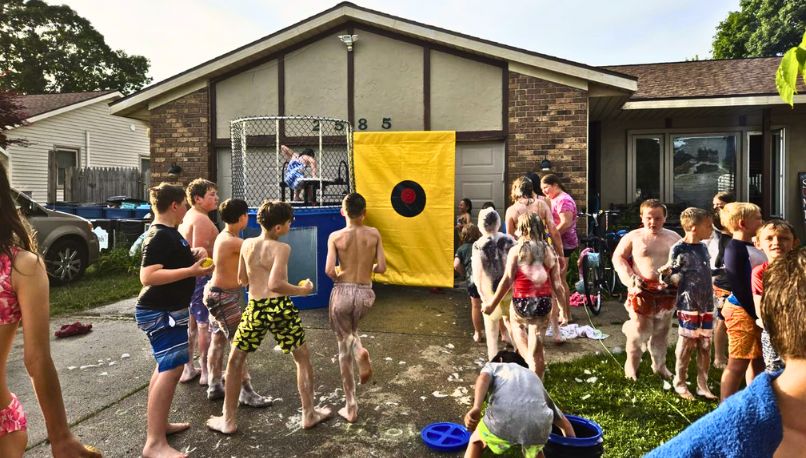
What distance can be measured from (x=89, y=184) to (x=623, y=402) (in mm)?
16863

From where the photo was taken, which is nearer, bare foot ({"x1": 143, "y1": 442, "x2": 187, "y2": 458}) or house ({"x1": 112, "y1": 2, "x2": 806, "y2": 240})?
bare foot ({"x1": 143, "y1": 442, "x2": 187, "y2": 458})

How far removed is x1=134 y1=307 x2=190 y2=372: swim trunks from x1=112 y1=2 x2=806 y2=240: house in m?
6.47

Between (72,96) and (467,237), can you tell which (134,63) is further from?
(467,237)

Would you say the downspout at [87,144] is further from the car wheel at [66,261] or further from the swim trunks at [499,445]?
the swim trunks at [499,445]

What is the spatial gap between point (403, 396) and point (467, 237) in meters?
2.69

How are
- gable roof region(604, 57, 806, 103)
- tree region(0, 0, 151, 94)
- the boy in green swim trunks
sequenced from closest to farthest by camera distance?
the boy in green swim trunks → gable roof region(604, 57, 806, 103) → tree region(0, 0, 151, 94)

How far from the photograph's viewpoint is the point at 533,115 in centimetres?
864

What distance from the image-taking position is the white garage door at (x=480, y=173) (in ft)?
29.5

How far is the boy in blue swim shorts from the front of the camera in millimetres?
3270

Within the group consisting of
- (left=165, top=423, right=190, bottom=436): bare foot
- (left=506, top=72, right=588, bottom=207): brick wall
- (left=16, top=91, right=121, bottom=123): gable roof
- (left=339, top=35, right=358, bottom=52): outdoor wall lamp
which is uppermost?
(left=16, top=91, right=121, bottom=123): gable roof

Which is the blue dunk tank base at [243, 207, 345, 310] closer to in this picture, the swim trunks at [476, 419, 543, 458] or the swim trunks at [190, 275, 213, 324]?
the swim trunks at [190, 275, 213, 324]

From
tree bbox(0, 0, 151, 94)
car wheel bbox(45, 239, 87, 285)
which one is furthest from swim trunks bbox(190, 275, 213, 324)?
tree bbox(0, 0, 151, 94)

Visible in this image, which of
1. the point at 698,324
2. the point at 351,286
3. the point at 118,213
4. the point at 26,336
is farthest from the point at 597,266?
the point at 118,213

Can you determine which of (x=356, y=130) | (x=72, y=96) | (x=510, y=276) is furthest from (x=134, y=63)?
(x=510, y=276)
